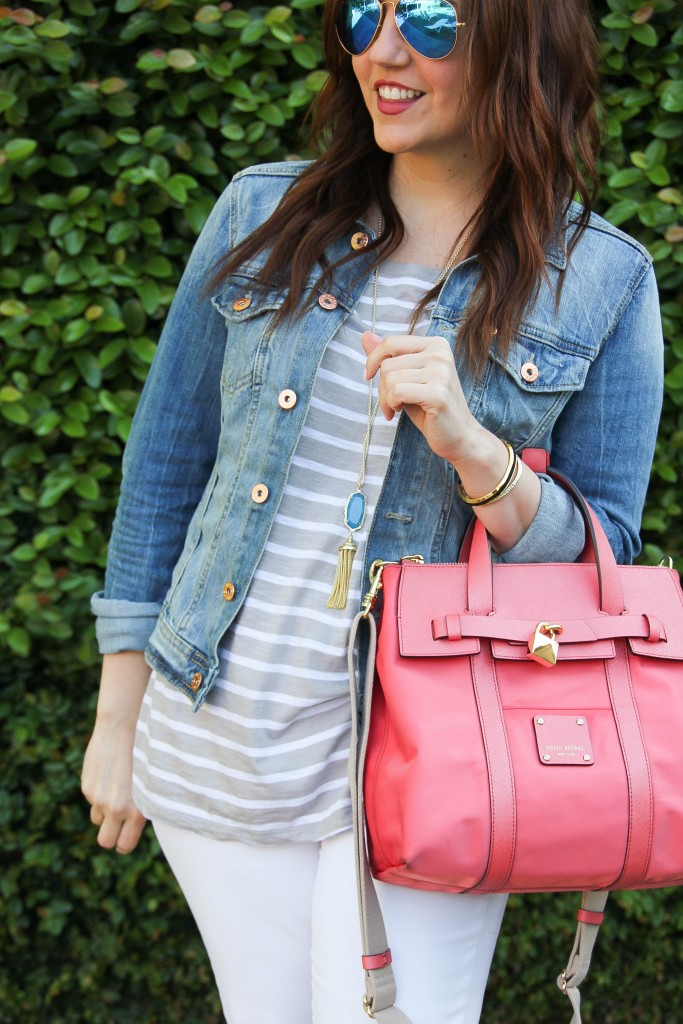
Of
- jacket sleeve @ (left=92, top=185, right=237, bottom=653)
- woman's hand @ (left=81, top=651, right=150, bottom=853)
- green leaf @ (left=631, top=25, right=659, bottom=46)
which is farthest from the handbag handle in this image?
green leaf @ (left=631, top=25, right=659, bottom=46)

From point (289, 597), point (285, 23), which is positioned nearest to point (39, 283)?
point (285, 23)

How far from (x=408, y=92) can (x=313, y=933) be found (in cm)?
117

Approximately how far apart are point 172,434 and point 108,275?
0.75 meters

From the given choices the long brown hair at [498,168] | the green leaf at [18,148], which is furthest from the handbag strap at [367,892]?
the green leaf at [18,148]

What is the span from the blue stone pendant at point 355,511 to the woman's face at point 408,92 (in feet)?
1.60

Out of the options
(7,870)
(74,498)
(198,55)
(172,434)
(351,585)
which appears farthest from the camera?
(7,870)

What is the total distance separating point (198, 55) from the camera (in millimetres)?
2186

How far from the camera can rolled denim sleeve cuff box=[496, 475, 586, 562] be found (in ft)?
4.60

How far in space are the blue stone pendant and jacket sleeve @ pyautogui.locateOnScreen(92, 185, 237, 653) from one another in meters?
0.36

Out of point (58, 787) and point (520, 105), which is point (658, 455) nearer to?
point (520, 105)

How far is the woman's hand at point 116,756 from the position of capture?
1674 mm

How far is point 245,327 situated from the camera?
1.54 metres

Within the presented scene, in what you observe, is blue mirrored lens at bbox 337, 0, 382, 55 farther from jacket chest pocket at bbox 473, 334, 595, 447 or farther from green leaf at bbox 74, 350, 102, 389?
green leaf at bbox 74, 350, 102, 389

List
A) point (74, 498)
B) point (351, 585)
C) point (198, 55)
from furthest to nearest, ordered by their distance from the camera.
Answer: point (74, 498), point (198, 55), point (351, 585)
